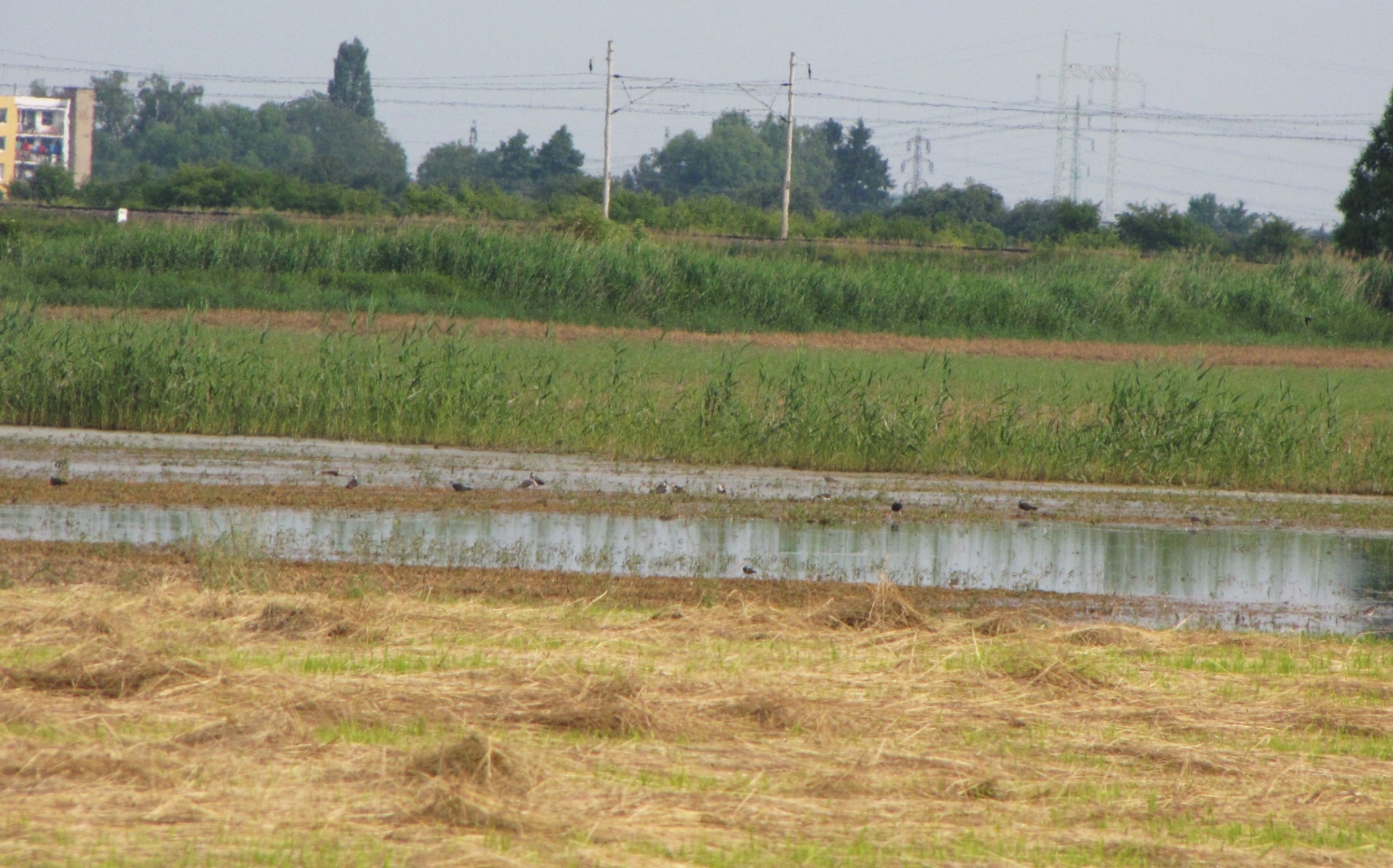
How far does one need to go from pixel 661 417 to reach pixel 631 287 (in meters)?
18.4

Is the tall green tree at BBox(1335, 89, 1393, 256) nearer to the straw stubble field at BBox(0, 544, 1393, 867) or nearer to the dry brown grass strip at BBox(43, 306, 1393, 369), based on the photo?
the dry brown grass strip at BBox(43, 306, 1393, 369)

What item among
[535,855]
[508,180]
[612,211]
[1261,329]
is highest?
[508,180]

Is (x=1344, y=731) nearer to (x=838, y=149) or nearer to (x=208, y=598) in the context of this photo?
(x=208, y=598)

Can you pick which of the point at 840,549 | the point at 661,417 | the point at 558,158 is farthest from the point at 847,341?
the point at 558,158

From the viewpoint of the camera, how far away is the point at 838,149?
129 m

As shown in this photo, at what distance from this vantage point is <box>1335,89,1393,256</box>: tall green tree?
5422cm

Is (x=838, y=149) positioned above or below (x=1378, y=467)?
above

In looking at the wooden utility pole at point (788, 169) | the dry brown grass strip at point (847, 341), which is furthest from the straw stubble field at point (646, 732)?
the wooden utility pole at point (788, 169)

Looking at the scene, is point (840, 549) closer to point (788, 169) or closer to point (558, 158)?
point (788, 169)

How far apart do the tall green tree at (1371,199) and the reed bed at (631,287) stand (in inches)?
488

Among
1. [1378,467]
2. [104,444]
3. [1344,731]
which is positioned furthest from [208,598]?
[1378,467]

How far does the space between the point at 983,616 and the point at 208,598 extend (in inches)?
193

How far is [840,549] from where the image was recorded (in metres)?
13.0

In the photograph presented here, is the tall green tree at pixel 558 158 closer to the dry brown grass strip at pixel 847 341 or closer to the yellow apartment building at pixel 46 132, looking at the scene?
the yellow apartment building at pixel 46 132
